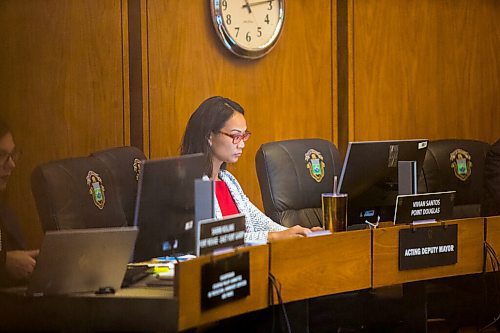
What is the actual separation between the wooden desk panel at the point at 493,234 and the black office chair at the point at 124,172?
4.75 feet

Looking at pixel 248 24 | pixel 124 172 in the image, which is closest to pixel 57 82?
pixel 124 172

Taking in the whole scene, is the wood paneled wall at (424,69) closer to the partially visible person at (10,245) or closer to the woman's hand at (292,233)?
the woman's hand at (292,233)

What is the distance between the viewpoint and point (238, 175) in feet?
18.0

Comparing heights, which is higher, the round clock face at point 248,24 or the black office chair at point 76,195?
the round clock face at point 248,24

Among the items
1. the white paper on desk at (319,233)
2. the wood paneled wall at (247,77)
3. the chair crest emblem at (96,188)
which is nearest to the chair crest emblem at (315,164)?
the wood paneled wall at (247,77)

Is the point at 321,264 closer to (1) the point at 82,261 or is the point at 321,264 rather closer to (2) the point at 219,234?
(2) the point at 219,234

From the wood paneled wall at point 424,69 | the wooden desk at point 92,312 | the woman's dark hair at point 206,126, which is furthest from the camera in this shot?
the wood paneled wall at point 424,69

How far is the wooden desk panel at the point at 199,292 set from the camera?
2928 millimetres

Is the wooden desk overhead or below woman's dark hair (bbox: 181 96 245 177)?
below

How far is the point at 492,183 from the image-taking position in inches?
196

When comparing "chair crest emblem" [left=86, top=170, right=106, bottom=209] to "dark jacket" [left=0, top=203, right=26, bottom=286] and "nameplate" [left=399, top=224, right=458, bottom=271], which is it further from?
"nameplate" [left=399, top=224, right=458, bottom=271]

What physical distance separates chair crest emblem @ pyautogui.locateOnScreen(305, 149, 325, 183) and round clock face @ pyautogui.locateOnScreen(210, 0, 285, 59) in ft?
2.68

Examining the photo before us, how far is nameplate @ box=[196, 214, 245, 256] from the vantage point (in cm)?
308

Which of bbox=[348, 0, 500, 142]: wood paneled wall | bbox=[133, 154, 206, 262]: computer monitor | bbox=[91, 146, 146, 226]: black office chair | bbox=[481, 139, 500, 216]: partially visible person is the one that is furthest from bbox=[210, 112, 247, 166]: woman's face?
bbox=[348, 0, 500, 142]: wood paneled wall
